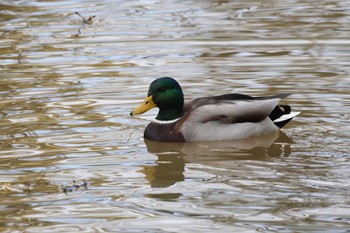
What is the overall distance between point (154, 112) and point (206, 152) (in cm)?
189

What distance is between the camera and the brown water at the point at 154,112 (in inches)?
330

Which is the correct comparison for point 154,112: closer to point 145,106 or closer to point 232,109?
point 145,106

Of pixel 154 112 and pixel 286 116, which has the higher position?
pixel 286 116

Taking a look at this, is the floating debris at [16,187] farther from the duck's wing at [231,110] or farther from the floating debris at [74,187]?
the duck's wing at [231,110]

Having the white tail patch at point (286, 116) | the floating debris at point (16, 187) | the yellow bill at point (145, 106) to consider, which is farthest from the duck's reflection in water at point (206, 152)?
the floating debris at point (16, 187)

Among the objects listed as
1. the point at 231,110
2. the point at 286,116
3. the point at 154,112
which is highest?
the point at 231,110

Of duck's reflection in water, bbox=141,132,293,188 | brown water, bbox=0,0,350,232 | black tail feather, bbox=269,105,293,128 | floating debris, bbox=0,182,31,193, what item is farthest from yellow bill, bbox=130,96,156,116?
floating debris, bbox=0,182,31,193

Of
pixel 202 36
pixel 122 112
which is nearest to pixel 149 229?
pixel 122 112

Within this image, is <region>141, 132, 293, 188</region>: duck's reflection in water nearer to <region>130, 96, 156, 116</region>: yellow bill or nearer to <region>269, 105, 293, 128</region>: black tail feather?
<region>269, 105, 293, 128</region>: black tail feather

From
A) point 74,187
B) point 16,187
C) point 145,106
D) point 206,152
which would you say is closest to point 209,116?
point 206,152

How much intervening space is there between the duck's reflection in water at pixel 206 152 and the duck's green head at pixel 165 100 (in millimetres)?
366

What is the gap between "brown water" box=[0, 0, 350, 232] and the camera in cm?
839

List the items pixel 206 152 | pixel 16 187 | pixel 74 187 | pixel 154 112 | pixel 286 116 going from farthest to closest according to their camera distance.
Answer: pixel 154 112
pixel 286 116
pixel 206 152
pixel 16 187
pixel 74 187

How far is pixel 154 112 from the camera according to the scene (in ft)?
41.0
